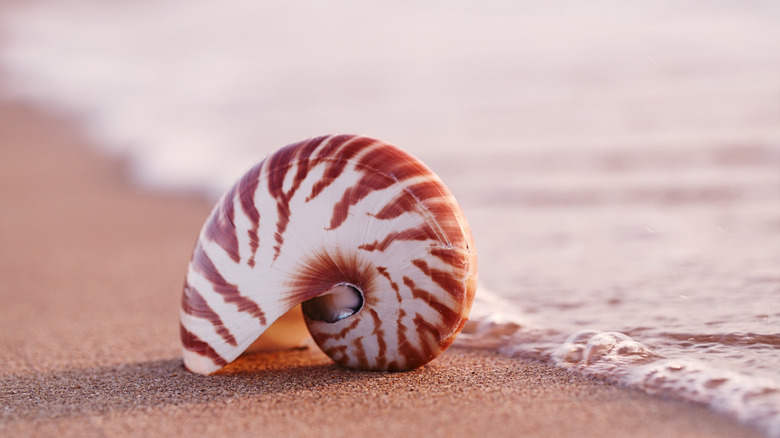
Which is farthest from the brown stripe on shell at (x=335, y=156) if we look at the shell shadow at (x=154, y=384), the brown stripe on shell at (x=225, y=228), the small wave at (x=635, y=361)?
the small wave at (x=635, y=361)

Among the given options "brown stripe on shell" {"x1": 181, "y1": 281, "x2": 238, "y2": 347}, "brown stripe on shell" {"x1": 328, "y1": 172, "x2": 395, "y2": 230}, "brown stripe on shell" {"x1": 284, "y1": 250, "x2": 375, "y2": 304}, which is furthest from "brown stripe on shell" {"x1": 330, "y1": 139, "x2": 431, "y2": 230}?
"brown stripe on shell" {"x1": 181, "y1": 281, "x2": 238, "y2": 347}

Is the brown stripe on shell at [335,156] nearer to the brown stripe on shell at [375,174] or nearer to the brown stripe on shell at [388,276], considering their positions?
the brown stripe on shell at [375,174]

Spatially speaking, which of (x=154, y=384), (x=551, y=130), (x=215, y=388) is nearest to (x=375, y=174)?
(x=215, y=388)

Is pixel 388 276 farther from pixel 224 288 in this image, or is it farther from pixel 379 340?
pixel 224 288

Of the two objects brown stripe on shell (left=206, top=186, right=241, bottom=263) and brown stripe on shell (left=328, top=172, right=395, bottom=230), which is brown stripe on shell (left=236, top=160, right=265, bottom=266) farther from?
brown stripe on shell (left=328, top=172, right=395, bottom=230)

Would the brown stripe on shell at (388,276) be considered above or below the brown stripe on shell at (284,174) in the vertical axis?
below

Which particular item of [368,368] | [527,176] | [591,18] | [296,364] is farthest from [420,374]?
[591,18]

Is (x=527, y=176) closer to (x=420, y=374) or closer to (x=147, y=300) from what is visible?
(x=147, y=300)
